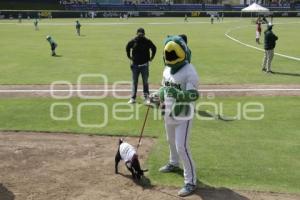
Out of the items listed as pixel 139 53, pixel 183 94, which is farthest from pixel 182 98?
pixel 139 53

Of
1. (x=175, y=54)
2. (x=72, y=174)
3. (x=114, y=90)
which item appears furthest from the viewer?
(x=114, y=90)

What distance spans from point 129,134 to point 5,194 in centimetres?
384

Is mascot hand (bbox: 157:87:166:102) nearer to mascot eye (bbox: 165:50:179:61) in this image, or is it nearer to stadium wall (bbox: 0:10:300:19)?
mascot eye (bbox: 165:50:179:61)

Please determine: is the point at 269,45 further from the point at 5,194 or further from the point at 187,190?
the point at 5,194

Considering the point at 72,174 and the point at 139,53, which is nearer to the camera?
the point at 72,174

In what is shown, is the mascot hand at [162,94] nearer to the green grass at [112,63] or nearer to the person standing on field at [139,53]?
the person standing on field at [139,53]

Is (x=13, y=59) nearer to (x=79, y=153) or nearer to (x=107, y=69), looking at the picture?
(x=107, y=69)

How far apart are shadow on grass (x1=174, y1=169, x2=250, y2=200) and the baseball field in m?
Answer: 0.02

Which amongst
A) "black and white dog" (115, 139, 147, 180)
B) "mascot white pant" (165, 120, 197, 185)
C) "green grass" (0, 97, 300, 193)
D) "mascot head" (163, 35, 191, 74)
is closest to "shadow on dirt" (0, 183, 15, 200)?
"black and white dog" (115, 139, 147, 180)

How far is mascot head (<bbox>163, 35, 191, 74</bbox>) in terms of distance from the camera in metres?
7.08

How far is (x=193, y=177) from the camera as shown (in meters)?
7.19

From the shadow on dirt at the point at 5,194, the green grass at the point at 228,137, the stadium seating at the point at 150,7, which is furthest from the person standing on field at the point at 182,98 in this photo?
the stadium seating at the point at 150,7

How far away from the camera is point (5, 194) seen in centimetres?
713

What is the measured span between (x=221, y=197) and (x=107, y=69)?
1378cm
